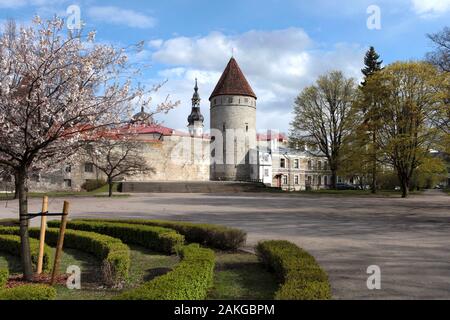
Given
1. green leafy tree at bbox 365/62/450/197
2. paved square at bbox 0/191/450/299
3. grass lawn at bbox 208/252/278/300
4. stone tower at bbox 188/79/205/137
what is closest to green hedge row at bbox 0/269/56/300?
grass lawn at bbox 208/252/278/300

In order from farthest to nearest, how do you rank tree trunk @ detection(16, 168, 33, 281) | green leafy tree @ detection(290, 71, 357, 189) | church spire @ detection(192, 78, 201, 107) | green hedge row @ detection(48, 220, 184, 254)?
1. church spire @ detection(192, 78, 201, 107)
2. green leafy tree @ detection(290, 71, 357, 189)
3. green hedge row @ detection(48, 220, 184, 254)
4. tree trunk @ detection(16, 168, 33, 281)

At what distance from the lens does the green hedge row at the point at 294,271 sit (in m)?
5.59

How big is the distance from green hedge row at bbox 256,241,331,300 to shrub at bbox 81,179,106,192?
48013mm

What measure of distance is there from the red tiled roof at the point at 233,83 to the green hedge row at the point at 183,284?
192ft

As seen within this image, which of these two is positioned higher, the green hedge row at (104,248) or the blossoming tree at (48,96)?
the blossoming tree at (48,96)

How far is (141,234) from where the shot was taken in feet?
42.0

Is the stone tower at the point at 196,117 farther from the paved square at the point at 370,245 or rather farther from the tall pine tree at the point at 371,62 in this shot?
the paved square at the point at 370,245

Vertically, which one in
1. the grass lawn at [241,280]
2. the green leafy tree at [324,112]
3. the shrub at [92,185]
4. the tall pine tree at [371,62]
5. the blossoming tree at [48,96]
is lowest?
the grass lawn at [241,280]

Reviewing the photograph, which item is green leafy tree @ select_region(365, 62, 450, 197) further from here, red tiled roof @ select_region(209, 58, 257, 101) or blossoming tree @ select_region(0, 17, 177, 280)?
red tiled roof @ select_region(209, 58, 257, 101)

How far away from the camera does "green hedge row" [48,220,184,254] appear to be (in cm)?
1148

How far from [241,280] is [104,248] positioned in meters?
3.77

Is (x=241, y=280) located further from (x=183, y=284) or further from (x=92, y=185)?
(x=92, y=185)

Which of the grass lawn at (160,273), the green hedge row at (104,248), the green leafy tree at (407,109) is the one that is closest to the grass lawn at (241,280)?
the grass lawn at (160,273)
